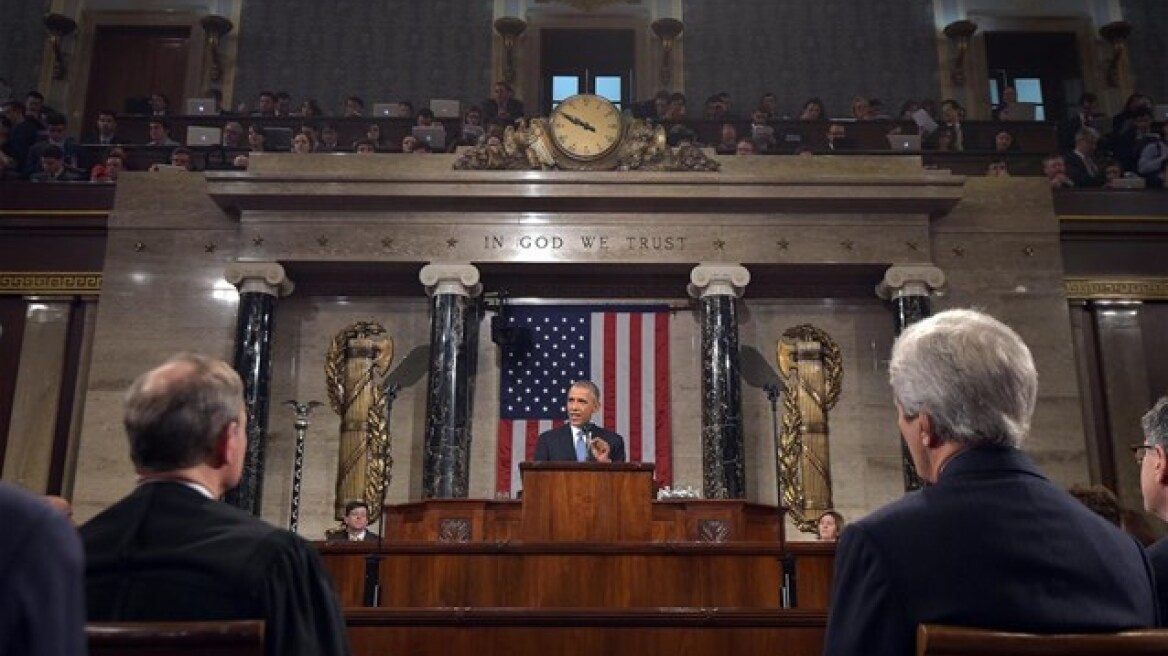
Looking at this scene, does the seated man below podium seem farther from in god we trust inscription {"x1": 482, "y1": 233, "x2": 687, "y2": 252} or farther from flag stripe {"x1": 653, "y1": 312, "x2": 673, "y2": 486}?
in god we trust inscription {"x1": 482, "y1": 233, "x2": 687, "y2": 252}

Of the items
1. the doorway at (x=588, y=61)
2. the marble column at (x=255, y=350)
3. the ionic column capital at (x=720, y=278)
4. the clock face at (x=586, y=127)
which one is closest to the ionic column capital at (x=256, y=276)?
the marble column at (x=255, y=350)

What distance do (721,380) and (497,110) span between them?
4.76 meters

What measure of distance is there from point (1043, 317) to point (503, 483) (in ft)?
17.2

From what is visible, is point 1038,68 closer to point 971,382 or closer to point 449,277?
point 449,277

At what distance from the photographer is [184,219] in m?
11.1

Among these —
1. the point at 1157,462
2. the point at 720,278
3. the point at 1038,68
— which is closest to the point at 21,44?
the point at 720,278

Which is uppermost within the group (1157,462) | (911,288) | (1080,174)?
(1080,174)

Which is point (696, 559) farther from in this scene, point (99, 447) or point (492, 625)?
point (99, 447)

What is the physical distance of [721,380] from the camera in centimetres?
1045

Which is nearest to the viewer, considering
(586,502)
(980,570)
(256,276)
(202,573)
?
(980,570)

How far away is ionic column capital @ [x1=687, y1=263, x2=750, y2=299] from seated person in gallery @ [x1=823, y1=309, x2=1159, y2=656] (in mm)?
8474

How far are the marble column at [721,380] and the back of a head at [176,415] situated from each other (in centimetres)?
790

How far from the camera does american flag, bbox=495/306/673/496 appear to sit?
10.9 metres

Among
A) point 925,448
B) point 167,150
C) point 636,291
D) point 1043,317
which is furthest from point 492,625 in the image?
point 167,150
